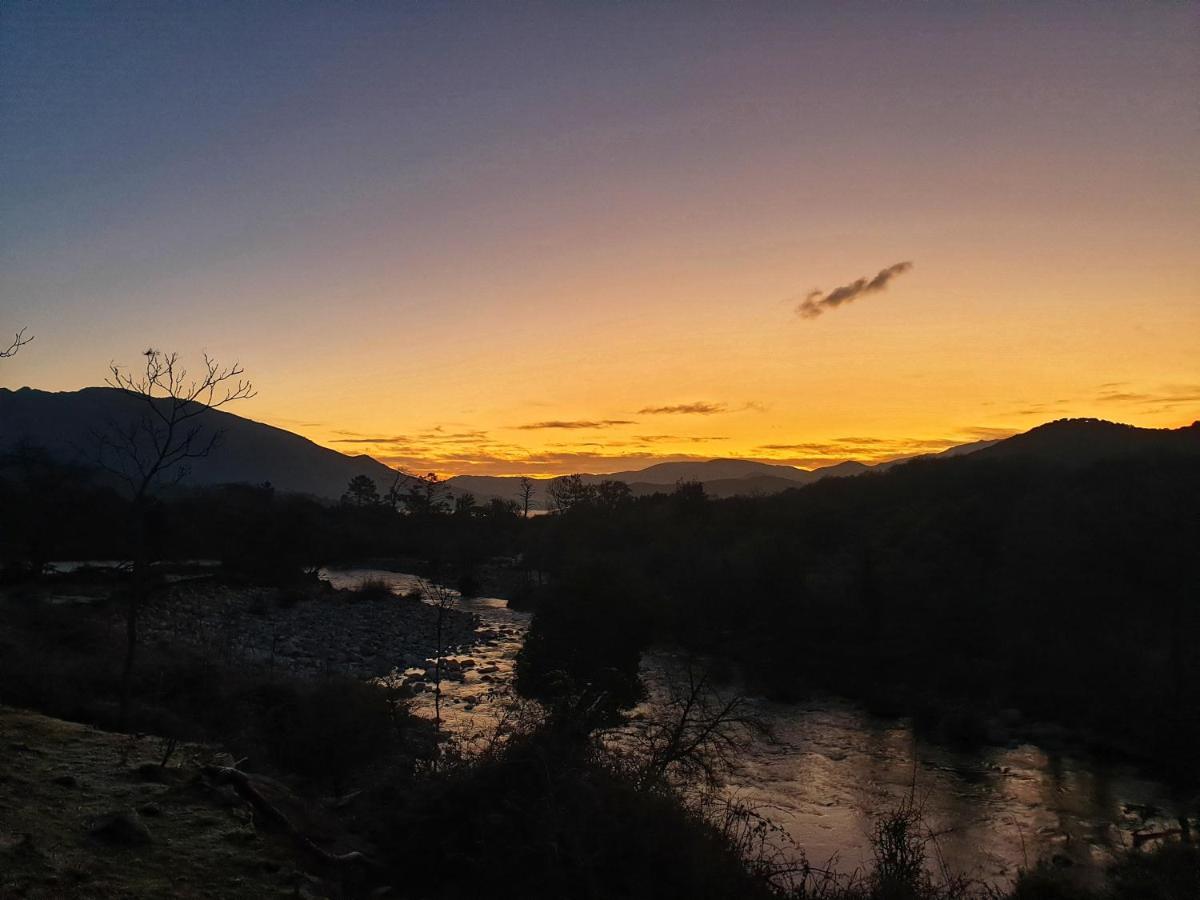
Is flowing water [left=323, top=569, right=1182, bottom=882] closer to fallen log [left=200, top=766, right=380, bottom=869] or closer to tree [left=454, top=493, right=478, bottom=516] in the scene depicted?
fallen log [left=200, top=766, right=380, bottom=869]

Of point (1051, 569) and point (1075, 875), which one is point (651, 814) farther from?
point (1051, 569)

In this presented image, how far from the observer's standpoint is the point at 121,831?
6340 mm

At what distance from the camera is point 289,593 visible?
128 feet

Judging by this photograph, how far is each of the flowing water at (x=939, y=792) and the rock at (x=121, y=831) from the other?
854 centimetres

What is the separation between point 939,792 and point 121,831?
16798 mm

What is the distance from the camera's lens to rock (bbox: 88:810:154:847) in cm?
624

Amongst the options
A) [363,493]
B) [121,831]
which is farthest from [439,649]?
[363,493]

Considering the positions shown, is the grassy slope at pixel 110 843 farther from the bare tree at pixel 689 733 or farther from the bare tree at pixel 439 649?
the bare tree at pixel 439 649

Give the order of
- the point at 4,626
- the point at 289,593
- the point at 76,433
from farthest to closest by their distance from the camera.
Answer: the point at 76,433, the point at 289,593, the point at 4,626

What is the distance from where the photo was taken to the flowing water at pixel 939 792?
1391 cm

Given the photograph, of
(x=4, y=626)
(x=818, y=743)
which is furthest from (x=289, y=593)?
(x=818, y=743)

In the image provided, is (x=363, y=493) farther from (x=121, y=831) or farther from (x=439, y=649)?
(x=121, y=831)

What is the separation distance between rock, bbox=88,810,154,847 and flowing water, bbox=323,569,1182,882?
8538 mm

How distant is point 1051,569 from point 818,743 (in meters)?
17.5
